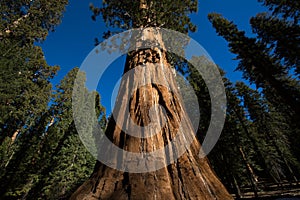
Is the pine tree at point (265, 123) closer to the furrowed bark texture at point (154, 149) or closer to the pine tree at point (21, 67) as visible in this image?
the furrowed bark texture at point (154, 149)

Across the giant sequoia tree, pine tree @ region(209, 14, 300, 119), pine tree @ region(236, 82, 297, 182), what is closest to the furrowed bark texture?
the giant sequoia tree

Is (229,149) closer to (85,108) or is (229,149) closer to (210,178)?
(210,178)

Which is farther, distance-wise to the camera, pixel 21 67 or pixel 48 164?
pixel 48 164

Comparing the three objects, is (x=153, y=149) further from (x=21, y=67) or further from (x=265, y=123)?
(x=265, y=123)

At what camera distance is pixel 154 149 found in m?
2.72

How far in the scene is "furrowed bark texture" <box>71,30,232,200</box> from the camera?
2330 millimetres

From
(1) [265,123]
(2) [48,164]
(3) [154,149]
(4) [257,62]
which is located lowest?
(3) [154,149]

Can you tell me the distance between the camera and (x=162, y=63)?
4.42 meters

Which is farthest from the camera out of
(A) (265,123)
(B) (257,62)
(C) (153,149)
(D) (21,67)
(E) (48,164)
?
(A) (265,123)

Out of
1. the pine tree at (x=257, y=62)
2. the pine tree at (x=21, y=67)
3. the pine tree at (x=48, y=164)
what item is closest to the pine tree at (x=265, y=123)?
the pine tree at (x=257, y=62)

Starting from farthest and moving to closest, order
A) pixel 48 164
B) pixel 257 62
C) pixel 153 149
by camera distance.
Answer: pixel 48 164 < pixel 257 62 < pixel 153 149

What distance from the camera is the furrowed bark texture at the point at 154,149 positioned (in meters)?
2.33

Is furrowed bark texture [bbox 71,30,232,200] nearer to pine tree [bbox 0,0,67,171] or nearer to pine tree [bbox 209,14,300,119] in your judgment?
pine tree [bbox 209,14,300,119]

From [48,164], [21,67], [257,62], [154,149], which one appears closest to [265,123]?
[257,62]
